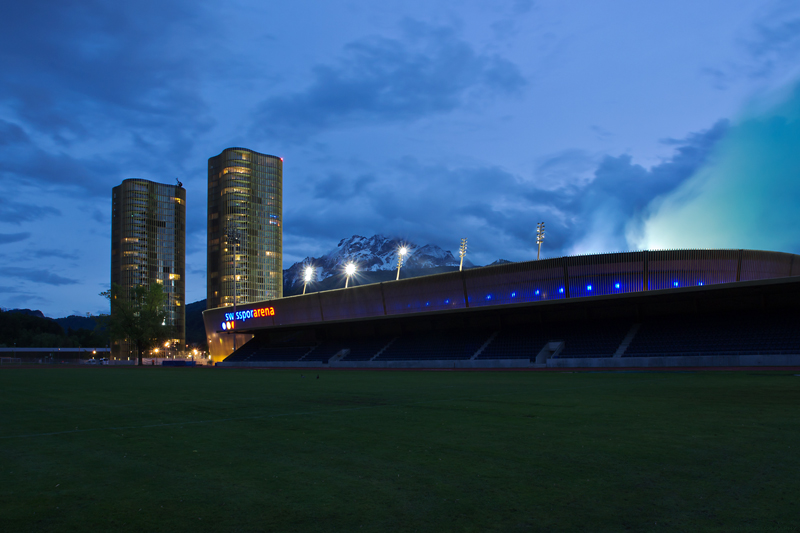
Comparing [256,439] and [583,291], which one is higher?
[583,291]

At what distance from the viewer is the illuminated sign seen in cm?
7888

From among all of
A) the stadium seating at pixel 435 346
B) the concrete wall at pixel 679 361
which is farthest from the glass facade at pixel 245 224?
the concrete wall at pixel 679 361

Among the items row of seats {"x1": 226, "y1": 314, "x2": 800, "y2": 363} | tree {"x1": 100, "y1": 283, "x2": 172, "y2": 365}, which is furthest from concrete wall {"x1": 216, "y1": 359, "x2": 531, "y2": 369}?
tree {"x1": 100, "y1": 283, "x2": 172, "y2": 365}

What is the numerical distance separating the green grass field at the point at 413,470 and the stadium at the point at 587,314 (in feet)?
94.8

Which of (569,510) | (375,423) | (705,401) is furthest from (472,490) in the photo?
(705,401)

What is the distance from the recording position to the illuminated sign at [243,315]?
78875mm

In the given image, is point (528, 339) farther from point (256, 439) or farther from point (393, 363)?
point (256, 439)

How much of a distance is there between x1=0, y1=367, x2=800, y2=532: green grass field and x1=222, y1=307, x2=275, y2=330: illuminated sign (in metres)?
66.9

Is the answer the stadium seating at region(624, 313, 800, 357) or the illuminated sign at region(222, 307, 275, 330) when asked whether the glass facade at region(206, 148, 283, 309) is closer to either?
the illuminated sign at region(222, 307, 275, 330)

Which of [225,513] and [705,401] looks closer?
[225,513]

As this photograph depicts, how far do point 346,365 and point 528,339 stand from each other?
21208 millimetres

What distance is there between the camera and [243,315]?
82.7 meters

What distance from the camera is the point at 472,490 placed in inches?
221

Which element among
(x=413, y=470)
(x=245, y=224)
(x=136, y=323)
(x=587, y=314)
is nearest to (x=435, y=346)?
(x=587, y=314)
